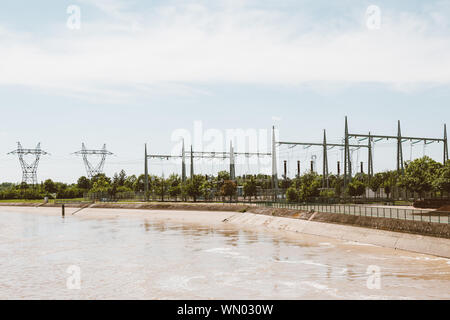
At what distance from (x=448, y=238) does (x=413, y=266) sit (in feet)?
18.3

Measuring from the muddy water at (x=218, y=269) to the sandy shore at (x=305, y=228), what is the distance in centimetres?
143

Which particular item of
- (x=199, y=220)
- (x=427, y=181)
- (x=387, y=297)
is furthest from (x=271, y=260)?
(x=199, y=220)

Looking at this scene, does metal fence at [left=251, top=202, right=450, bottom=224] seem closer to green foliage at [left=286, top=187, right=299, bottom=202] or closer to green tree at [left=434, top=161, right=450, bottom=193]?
green tree at [left=434, top=161, right=450, bottom=193]

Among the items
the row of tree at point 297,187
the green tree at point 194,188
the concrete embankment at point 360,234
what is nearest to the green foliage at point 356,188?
the row of tree at point 297,187

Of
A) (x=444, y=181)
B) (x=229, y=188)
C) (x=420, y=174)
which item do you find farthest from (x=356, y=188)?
(x=444, y=181)

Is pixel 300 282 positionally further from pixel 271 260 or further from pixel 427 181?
pixel 427 181

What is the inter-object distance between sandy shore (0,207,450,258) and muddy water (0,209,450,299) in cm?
143

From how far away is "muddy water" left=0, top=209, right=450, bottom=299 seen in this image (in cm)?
2370

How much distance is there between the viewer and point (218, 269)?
99.7 feet

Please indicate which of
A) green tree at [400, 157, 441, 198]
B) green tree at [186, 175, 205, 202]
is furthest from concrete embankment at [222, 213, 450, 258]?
green tree at [186, 175, 205, 202]

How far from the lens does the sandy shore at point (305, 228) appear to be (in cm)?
3553

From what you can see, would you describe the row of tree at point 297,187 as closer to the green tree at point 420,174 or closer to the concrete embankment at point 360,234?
the green tree at point 420,174

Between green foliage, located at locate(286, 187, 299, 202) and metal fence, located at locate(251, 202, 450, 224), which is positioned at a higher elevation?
green foliage, located at locate(286, 187, 299, 202)
